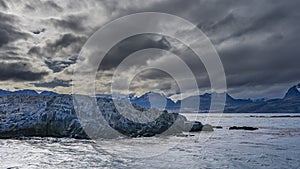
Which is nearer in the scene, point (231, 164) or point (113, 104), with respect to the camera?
point (231, 164)

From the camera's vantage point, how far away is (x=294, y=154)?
2927cm

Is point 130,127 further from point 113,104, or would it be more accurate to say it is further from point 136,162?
point 136,162

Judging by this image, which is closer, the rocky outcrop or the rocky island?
the rocky outcrop

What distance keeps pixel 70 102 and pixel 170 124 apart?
808 inches

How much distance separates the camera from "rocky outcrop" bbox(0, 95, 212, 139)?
151 feet

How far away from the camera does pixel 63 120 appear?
46438 millimetres

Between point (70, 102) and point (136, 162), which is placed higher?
point (70, 102)

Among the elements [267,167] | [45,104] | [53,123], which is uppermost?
[45,104]

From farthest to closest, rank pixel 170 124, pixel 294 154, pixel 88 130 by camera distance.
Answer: pixel 170 124
pixel 88 130
pixel 294 154

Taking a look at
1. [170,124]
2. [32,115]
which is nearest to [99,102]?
[32,115]

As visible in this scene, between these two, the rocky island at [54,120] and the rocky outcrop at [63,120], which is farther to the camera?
the rocky island at [54,120]

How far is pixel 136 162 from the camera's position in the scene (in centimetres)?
2386

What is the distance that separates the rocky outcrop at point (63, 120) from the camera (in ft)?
151

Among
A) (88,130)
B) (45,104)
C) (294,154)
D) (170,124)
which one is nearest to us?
(294,154)
